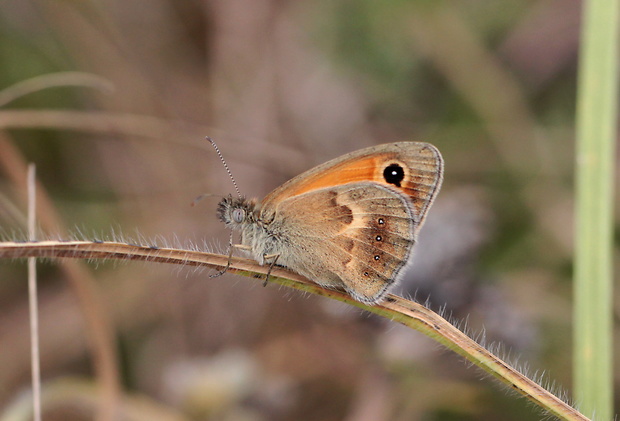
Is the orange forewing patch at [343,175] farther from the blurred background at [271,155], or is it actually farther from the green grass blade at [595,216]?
the blurred background at [271,155]

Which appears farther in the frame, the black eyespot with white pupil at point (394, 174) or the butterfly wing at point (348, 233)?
the black eyespot with white pupil at point (394, 174)

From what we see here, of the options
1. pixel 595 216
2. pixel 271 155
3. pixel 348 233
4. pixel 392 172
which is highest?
pixel 271 155

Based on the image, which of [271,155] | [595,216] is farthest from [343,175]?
[271,155]

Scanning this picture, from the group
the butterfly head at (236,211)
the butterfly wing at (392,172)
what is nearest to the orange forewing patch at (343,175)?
the butterfly wing at (392,172)

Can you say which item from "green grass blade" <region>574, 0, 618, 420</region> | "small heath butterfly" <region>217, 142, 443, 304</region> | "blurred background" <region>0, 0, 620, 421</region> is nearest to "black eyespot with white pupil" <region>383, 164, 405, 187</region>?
"small heath butterfly" <region>217, 142, 443, 304</region>

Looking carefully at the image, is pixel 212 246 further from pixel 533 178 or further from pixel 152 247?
pixel 533 178

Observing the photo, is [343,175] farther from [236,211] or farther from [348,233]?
[236,211]

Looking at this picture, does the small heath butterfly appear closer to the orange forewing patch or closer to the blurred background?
the orange forewing patch
